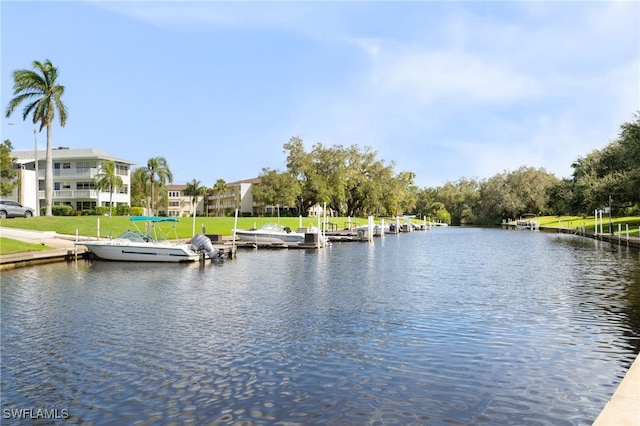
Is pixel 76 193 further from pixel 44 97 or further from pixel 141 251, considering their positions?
pixel 141 251

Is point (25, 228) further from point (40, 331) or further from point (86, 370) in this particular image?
point (86, 370)

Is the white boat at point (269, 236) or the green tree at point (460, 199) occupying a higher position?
the green tree at point (460, 199)

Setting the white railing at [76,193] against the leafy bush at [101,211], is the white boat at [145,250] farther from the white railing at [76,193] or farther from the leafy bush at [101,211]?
the white railing at [76,193]

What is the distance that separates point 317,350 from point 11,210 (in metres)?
53.3

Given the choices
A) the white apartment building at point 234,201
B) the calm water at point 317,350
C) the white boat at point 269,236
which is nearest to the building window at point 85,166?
the white boat at point 269,236

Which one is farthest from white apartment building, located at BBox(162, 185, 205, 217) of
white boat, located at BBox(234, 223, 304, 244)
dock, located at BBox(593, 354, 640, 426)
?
dock, located at BBox(593, 354, 640, 426)

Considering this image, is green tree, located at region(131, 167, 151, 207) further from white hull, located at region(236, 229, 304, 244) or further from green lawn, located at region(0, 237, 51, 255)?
green lawn, located at region(0, 237, 51, 255)

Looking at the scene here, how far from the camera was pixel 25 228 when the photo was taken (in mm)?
47188

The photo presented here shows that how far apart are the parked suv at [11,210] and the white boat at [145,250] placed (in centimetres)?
2540

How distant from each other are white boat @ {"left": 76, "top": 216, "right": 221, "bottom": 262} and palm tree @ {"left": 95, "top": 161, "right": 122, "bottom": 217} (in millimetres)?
44505

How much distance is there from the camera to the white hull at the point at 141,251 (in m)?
33.1

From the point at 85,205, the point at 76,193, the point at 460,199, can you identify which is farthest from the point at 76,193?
the point at 460,199

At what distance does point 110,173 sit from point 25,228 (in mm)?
31039

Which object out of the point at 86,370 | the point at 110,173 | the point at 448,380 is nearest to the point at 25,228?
the point at 110,173
